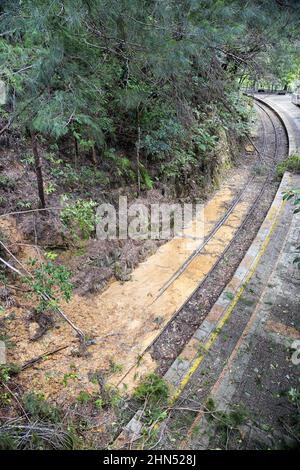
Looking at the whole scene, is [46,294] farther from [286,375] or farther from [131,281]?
[286,375]

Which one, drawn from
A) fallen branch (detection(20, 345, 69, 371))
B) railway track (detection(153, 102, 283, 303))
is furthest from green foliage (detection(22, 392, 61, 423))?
railway track (detection(153, 102, 283, 303))

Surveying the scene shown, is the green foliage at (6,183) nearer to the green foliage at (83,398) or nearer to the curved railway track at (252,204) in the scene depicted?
the curved railway track at (252,204)

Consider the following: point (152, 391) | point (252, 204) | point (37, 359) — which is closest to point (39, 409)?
point (37, 359)

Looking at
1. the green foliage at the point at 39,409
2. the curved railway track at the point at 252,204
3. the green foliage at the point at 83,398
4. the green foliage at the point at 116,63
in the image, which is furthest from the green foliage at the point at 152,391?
the green foliage at the point at 116,63

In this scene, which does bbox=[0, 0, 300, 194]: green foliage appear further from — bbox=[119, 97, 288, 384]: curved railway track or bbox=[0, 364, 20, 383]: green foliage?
bbox=[0, 364, 20, 383]: green foliage

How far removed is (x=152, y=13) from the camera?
5457 mm

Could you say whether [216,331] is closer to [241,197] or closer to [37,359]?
[37,359]

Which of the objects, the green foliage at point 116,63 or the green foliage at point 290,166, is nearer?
the green foliage at point 116,63

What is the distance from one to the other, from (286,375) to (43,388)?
3.76 m

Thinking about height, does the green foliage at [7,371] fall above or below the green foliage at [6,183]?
below

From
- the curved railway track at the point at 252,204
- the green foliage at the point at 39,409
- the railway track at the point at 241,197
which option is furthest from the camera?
the railway track at the point at 241,197

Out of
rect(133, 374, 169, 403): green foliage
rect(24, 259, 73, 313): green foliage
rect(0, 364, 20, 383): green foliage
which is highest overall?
rect(24, 259, 73, 313): green foliage

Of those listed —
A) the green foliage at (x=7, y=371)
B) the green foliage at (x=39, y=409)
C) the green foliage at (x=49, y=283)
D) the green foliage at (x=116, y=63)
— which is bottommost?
the green foliage at (x=39, y=409)
